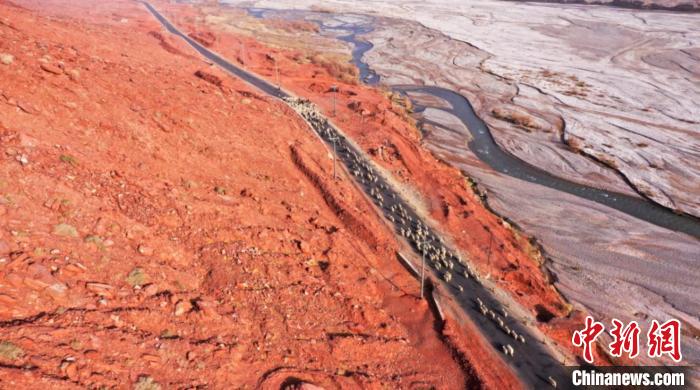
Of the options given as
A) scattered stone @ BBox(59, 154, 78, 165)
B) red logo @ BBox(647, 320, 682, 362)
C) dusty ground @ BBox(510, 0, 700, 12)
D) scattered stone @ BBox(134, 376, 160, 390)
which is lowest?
red logo @ BBox(647, 320, 682, 362)

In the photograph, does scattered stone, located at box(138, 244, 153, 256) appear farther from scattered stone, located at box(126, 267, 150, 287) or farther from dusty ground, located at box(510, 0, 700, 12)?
dusty ground, located at box(510, 0, 700, 12)

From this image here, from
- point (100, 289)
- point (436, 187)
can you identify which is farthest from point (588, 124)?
point (100, 289)

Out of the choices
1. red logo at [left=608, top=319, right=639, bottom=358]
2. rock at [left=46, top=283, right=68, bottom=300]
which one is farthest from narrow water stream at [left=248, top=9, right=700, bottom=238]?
rock at [left=46, top=283, right=68, bottom=300]

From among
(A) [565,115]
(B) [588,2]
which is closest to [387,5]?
(B) [588,2]

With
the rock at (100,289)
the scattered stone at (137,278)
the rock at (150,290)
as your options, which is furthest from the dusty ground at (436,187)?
the rock at (100,289)

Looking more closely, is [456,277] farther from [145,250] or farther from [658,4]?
[658,4]

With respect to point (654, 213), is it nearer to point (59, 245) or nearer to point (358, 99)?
point (358, 99)
